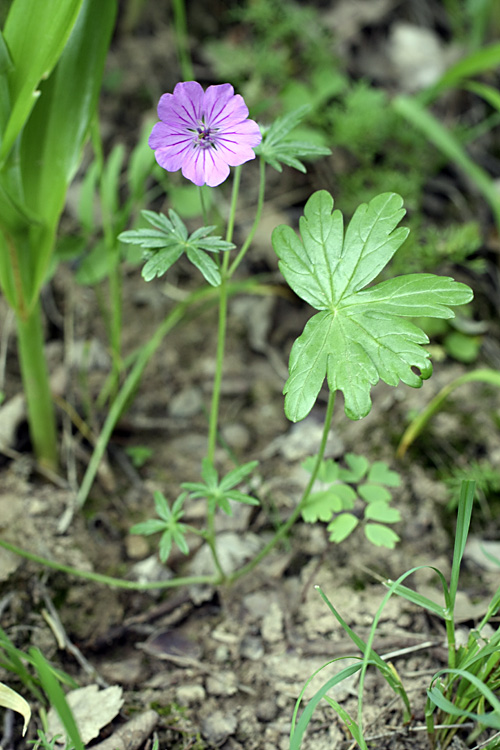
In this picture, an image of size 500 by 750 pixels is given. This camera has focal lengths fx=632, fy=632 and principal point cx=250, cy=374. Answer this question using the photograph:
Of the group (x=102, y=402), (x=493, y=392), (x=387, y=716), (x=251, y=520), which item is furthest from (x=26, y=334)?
(x=493, y=392)

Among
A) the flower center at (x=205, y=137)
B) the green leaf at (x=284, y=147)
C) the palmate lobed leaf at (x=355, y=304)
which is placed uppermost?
the flower center at (x=205, y=137)

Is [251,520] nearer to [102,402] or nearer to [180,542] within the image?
[180,542]

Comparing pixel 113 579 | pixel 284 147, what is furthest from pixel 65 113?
pixel 113 579

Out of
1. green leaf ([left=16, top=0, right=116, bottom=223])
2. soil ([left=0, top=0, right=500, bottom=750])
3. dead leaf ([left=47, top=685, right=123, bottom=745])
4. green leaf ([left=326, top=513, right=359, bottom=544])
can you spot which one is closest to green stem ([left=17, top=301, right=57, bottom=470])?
soil ([left=0, top=0, right=500, bottom=750])

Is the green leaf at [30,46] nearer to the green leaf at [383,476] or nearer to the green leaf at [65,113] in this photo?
the green leaf at [65,113]

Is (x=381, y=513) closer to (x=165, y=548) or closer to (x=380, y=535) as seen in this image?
(x=380, y=535)

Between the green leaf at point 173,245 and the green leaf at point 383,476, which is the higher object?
the green leaf at point 173,245

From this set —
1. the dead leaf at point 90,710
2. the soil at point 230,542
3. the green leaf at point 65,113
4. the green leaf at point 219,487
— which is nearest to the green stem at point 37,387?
the soil at point 230,542
